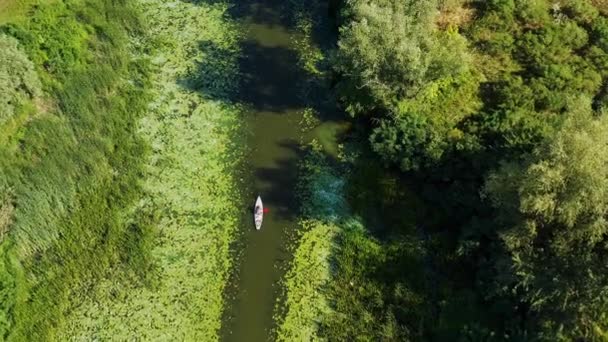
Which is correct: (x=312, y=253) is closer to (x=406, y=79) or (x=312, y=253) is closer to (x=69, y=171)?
(x=406, y=79)

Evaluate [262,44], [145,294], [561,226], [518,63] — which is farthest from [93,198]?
[518,63]

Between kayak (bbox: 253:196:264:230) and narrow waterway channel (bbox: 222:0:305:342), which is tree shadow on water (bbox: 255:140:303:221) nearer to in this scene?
narrow waterway channel (bbox: 222:0:305:342)

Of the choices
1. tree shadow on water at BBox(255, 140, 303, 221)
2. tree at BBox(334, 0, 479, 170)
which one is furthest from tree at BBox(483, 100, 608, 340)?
tree shadow on water at BBox(255, 140, 303, 221)

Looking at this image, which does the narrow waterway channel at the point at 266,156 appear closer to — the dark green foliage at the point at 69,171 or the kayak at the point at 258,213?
the kayak at the point at 258,213

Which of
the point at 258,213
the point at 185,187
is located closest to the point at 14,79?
the point at 185,187

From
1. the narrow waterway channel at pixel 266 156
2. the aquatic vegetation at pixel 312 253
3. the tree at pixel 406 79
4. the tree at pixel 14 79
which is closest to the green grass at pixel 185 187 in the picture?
the narrow waterway channel at pixel 266 156

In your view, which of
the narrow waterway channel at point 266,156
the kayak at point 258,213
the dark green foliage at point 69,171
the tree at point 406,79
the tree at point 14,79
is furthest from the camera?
the tree at point 406,79
